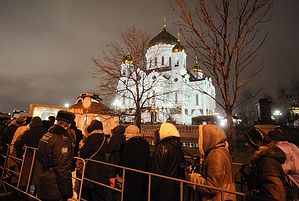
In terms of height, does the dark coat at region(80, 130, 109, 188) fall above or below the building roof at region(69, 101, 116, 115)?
below

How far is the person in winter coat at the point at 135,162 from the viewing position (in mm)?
4188

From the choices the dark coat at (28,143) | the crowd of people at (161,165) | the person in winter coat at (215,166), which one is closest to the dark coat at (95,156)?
the crowd of people at (161,165)

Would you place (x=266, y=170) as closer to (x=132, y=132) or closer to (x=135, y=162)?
(x=135, y=162)

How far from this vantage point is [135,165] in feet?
14.4

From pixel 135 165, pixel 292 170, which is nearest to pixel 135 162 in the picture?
pixel 135 165

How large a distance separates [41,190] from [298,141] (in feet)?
75.3

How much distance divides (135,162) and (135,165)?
57 mm

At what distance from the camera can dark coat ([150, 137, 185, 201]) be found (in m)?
3.62

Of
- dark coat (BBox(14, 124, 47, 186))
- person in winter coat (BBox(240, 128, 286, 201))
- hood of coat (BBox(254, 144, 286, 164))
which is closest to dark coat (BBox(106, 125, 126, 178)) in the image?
dark coat (BBox(14, 124, 47, 186))

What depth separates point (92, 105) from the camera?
15250mm

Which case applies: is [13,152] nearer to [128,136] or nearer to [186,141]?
[128,136]

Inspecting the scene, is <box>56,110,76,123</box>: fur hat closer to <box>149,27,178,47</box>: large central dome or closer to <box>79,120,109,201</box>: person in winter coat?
<box>79,120,109,201</box>: person in winter coat

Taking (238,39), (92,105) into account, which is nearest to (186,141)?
(92,105)

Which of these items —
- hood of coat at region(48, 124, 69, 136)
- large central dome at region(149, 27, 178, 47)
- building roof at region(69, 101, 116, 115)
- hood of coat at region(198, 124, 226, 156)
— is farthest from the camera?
large central dome at region(149, 27, 178, 47)
